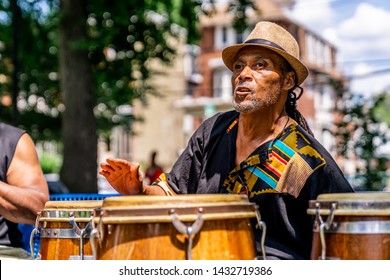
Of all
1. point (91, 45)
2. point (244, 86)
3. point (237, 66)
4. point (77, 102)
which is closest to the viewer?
point (244, 86)

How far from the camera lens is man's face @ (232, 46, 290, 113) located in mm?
3098

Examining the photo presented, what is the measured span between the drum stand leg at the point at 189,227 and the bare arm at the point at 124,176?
36.8 inches

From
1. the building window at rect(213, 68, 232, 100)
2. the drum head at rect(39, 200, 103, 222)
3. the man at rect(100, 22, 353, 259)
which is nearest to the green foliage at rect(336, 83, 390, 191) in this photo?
the man at rect(100, 22, 353, 259)

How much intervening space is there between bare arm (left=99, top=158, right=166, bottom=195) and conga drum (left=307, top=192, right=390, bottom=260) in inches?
42.6

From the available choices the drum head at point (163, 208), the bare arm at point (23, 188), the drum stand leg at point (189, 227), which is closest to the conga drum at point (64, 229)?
the drum head at point (163, 208)

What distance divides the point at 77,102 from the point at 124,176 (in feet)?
30.6

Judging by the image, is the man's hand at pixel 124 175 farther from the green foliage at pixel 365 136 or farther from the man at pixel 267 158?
the green foliage at pixel 365 136

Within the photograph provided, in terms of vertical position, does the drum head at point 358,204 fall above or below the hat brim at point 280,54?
below

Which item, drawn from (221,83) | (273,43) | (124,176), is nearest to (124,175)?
(124,176)

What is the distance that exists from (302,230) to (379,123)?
7713 mm

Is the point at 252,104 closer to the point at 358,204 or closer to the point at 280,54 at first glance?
the point at 280,54

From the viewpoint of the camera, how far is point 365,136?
10.3m

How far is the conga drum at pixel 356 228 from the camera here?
217 cm
